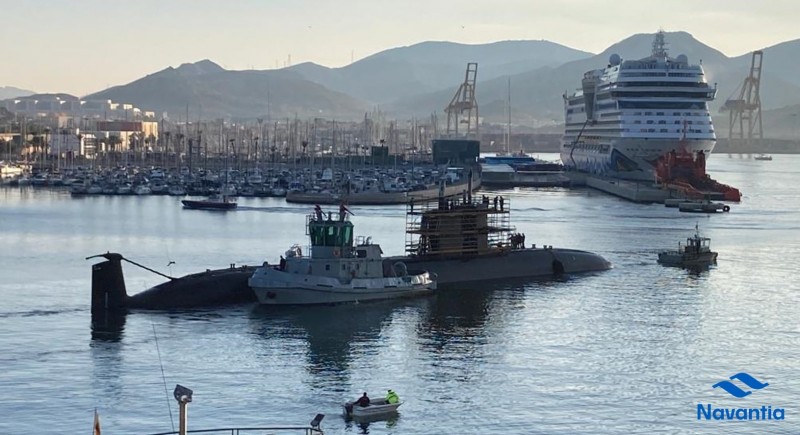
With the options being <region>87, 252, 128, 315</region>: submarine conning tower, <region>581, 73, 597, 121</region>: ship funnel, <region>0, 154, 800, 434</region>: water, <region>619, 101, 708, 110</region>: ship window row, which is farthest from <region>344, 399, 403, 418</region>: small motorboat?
<region>581, 73, 597, 121</region>: ship funnel

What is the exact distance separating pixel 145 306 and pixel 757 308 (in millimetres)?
18541

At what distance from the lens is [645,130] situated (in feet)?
357

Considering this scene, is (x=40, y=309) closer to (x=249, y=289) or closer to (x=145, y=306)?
(x=145, y=306)

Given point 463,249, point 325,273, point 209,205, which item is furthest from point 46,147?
point 325,273

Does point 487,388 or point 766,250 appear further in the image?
point 766,250

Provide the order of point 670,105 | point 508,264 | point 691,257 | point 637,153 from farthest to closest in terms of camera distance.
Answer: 1. point 637,153
2. point 670,105
3. point 691,257
4. point 508,264

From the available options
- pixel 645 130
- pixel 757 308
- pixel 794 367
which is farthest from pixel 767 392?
pixel 645 130

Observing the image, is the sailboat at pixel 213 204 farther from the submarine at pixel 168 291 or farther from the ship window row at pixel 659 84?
the submarine at pixel 168 291

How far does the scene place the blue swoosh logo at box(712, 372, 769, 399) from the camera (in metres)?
30.3

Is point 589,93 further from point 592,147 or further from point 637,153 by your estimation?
point 637,153

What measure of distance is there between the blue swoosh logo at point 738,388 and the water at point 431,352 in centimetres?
34

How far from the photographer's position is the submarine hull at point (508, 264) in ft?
152

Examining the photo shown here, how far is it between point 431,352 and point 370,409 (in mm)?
7389

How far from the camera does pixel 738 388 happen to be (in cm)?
3075
